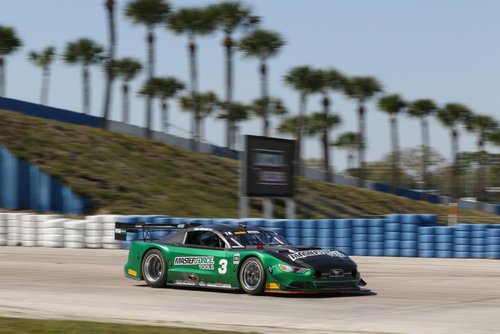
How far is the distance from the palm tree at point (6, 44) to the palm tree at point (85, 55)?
6.07 m

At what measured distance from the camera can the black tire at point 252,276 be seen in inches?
519

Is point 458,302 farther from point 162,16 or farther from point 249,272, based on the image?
point 162,16

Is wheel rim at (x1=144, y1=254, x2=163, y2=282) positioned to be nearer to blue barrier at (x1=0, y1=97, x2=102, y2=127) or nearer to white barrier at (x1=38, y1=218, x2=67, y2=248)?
white barrier at (x1=38, y1=218, x2=67, y2=248)

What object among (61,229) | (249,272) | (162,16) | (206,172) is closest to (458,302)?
(249,272)

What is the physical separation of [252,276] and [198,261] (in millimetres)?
1164

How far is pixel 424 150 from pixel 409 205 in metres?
32.0

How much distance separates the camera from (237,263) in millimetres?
13555

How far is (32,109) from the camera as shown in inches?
2004

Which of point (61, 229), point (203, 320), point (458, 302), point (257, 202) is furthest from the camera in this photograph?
point (257, 202)

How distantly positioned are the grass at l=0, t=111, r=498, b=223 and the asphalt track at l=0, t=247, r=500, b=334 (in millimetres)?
21115

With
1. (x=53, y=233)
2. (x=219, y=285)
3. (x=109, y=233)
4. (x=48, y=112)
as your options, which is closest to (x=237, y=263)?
(x=219, y=285)

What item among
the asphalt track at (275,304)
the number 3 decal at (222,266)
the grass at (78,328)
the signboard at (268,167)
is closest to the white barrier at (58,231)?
the signboard at (268,167)

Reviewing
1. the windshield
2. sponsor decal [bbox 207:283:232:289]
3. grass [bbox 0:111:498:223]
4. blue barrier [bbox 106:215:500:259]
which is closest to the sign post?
blue barrier [bbox 106:215:500:259]

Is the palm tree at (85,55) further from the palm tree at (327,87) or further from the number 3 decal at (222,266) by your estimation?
the number 3 decal at (222,266)
